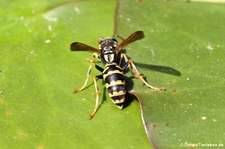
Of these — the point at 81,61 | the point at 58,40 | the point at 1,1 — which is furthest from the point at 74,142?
the point at 1,1

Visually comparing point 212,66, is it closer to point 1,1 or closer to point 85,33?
point 85,33

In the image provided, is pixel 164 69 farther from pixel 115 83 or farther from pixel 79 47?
pixel 79 47

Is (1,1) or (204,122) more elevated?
(1,1)

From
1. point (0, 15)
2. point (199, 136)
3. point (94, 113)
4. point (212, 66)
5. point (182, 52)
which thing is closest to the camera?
point (199, 136)

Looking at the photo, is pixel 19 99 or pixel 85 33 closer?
pixel 19 99

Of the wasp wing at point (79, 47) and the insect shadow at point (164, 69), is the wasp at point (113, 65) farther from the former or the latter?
the insect shadow at point (164, 69)

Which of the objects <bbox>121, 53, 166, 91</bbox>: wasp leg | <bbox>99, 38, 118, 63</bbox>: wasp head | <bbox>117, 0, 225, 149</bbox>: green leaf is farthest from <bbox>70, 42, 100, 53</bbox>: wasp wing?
<bbox>117, 0, 225, 149</bbox>: green leaf

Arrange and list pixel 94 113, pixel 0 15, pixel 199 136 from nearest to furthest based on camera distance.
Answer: pixel 199 136 < pixel 94 113 < pixel 0 15

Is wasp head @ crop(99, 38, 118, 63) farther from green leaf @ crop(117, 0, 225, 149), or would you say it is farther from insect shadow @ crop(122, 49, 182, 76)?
insect shadow @ crop(122, 49, 182, 76)
